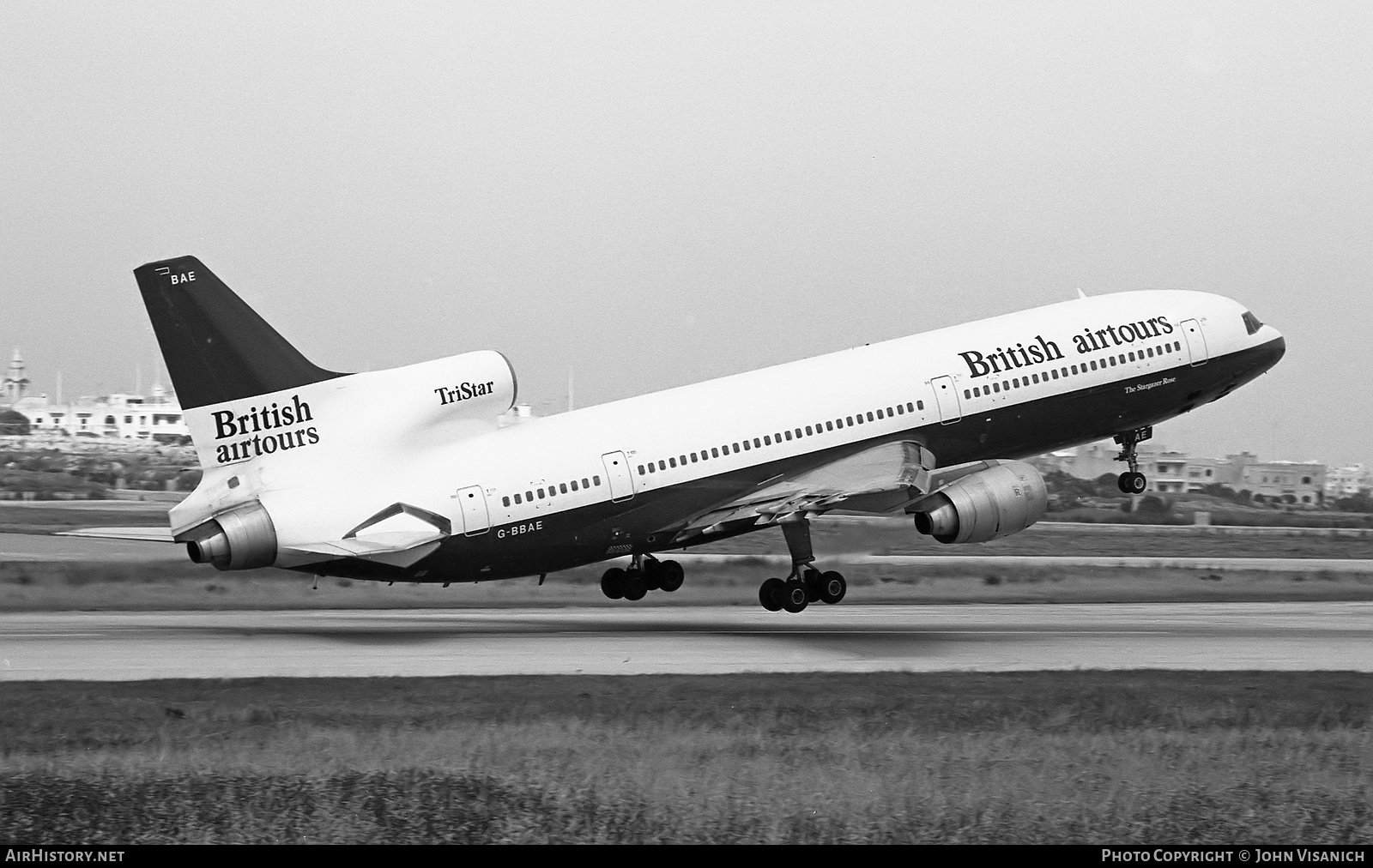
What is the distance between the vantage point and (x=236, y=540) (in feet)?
110

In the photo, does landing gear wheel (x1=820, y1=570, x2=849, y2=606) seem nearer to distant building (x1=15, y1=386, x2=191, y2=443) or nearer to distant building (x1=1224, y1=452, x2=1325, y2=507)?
distant building (x1=1224, y1=452, x2=1325, y2=507)

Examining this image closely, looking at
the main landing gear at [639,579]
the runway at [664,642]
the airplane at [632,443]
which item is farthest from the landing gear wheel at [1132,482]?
the main landing gear at [639,579]

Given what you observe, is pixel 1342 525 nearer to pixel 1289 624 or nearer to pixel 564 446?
pixel 1289 624

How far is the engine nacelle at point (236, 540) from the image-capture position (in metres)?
33.6

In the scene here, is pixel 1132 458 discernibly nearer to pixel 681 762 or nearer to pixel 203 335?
pixel 203 335

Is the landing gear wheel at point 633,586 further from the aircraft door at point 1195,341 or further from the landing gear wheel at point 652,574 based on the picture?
the aircraft door at point 1195,341

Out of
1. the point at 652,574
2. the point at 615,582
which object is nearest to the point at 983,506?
the point at 652,574

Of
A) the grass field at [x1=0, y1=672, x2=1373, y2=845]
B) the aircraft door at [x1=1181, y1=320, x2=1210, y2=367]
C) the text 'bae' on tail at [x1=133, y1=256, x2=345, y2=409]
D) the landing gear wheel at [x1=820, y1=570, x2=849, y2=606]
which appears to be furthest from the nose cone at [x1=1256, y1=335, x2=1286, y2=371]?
the text 'bae' on tail at [x1=133, y1=256, x2=345, y2=409]

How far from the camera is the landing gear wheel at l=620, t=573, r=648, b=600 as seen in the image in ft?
136

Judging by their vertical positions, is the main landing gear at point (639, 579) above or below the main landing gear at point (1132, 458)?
below

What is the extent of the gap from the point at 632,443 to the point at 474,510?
4.32 meters

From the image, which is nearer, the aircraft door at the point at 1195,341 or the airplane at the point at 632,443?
the airplane at the point at 632,443

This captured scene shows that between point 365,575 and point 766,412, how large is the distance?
10.5 m

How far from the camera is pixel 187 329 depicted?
33.9m
